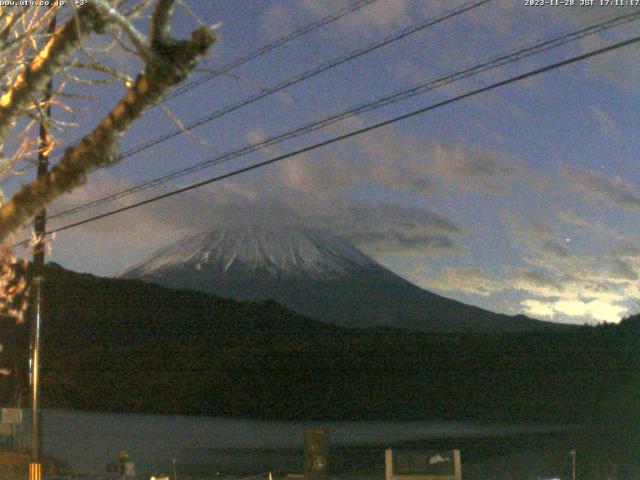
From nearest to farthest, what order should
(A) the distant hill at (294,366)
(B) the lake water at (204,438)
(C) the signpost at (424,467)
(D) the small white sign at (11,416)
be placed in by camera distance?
1. (C) the signpost at (424,467)
2. (D) the small white sign at (11,416)
3. (B) the lake water at (204,438)
4. (A) the distant hill at (294,366)

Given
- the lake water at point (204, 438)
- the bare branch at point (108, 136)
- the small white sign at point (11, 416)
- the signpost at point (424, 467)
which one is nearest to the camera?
the bare branch at point (108, 136)

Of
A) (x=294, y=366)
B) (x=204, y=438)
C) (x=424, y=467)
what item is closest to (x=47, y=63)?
(x=424, y=467)

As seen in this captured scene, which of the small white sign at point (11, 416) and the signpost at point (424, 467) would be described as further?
the small white sign at point (11, 416)

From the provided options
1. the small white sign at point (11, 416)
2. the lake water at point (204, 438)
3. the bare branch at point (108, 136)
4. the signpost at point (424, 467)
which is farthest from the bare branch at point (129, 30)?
the lake water at point (204, 438)

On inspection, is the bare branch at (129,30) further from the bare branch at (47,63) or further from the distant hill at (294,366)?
the distant hill at (294,366)

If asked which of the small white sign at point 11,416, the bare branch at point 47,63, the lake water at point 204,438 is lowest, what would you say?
the lake water at point 204,438

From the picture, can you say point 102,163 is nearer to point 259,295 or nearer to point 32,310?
point 32,310

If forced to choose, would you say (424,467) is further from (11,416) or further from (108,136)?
(11,416)

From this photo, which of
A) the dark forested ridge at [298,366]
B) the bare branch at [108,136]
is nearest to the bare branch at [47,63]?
the bare branch at [108,136]

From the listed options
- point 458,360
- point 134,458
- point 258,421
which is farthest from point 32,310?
point 458,360

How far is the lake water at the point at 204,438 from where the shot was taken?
1537 inches

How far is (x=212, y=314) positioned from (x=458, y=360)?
33.2 meters

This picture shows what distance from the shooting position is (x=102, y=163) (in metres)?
5.51

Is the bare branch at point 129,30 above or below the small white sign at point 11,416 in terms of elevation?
above
